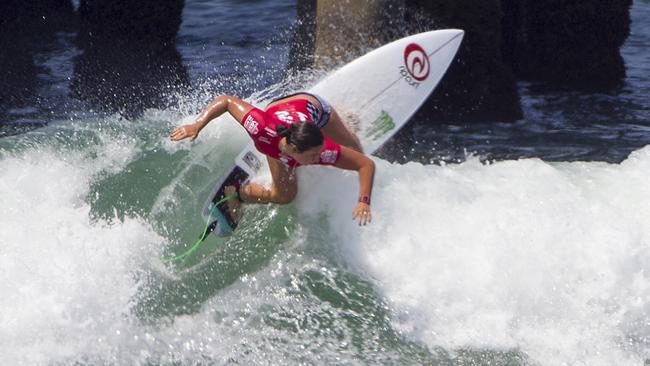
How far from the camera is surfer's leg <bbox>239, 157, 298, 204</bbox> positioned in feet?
21.0

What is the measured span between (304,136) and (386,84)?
2.12m

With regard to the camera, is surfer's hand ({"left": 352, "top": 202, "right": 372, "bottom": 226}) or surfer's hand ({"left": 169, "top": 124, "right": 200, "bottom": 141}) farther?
surfer's hand ({"left": 169, "top": 124, "right": 200, "bottom": 141})

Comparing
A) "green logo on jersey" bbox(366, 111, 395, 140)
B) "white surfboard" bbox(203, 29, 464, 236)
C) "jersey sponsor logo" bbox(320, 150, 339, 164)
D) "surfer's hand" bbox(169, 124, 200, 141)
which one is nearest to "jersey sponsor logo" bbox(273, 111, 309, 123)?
"jersey sponsor logo" bbox(320, 150, 339, 164)

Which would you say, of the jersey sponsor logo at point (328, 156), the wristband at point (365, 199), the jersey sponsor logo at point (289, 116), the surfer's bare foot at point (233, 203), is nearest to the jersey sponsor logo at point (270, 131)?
the jersey sponsor logo at point (289, 116)

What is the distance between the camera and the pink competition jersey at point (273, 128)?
5875 mm

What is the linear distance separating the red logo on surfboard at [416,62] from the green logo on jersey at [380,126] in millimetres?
424

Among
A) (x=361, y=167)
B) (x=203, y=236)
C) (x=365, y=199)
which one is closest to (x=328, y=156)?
(x=361, y=167)

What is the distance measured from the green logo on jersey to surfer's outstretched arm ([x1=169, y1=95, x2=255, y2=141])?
1.43 metres

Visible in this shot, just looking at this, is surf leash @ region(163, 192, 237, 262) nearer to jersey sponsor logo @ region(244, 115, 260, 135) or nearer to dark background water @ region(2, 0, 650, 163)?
jersey sponsor logo @ region(244, 115, 260, 135)

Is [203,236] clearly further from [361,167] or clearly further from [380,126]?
[380,126]

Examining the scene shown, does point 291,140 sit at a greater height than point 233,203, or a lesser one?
greater

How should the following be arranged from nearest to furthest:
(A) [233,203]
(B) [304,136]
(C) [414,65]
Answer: (B) [304,136], (A) [233,203], (C) [414,65]

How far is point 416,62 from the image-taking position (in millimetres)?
7762

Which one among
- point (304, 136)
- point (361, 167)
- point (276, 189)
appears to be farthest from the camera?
point (276, 189)
